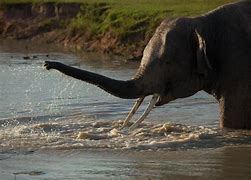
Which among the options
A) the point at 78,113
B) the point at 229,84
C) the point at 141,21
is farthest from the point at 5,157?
the point at 141,21

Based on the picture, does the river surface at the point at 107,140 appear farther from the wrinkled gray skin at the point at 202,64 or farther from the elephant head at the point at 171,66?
the elephant head at the point at 171,66

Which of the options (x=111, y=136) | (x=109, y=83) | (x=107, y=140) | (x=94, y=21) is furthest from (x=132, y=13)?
(x=109, y=83)

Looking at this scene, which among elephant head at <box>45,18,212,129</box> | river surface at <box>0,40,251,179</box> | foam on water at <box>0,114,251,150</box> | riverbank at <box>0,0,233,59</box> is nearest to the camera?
river surface at <box>0,40,251,179</box>

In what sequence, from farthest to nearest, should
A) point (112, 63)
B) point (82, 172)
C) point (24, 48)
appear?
point (24, 48), point (112, 63), point (82, 172)

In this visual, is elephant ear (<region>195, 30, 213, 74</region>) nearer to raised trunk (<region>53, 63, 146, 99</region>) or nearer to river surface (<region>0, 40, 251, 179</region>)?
raised trunk (<region>53, 63, 146, 99</region>)

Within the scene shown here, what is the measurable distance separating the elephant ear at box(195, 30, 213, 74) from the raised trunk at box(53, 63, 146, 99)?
0.78 meters

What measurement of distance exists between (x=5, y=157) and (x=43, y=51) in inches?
788

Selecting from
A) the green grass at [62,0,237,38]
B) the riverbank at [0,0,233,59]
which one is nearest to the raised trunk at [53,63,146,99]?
the riverbank at [0,0,233,59]

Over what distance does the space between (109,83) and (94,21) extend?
22.4m

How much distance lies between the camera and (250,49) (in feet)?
37.3

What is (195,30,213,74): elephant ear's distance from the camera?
Answer: 1084 cm

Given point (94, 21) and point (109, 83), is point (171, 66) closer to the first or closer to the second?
point (109, 83)

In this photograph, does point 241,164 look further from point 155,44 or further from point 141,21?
point 141,21

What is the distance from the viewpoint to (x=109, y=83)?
10477 millimetres
